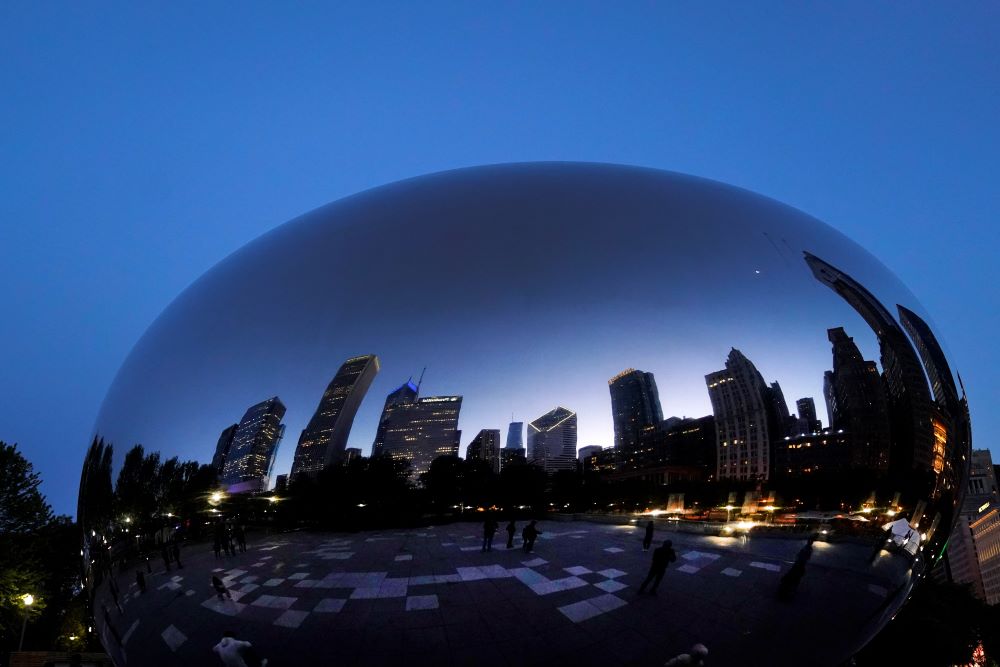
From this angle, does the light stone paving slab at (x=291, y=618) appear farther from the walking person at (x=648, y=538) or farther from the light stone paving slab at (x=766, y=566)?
the light stone paving slab at (x=766, y=566)

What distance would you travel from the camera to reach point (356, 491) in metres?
1.93

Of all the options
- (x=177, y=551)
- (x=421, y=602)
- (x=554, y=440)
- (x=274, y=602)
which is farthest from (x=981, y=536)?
(x=177, y=551)

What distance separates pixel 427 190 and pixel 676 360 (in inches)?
74.4

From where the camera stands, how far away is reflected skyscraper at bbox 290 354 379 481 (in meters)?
1.91

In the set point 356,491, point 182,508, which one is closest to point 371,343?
point 356,491

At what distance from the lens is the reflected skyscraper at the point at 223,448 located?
2029 mm

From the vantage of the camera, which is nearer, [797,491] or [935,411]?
[797,491]

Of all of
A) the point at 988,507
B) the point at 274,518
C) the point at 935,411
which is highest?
the point at 935,411

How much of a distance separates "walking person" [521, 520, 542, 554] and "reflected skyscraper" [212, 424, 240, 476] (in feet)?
4.16

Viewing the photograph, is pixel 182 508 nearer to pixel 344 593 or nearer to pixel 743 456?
pixel 344 593

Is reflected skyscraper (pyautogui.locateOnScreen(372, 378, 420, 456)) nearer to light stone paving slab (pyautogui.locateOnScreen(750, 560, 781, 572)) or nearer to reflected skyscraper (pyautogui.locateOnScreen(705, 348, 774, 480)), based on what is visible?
reflected skyscraper (pyautogui.locateOnScreen(705, 348, 774, 480))

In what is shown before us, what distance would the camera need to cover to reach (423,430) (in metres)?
1.87

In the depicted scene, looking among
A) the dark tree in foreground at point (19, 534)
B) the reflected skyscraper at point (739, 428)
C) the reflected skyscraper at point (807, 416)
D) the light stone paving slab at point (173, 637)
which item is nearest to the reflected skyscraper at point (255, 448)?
the light stone paving slab at point (173, 637)

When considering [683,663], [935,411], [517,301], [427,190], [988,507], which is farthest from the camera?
[988,507]
